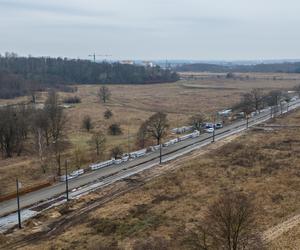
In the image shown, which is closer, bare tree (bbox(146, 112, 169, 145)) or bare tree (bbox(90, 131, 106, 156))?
bare tree (bbox(90, 131, 106, 156))

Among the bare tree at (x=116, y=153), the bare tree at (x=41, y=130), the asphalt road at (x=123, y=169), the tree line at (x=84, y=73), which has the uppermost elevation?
the tree line at (x=84, y=73)

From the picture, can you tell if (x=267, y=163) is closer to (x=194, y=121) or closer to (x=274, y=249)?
(x=274, y=249)

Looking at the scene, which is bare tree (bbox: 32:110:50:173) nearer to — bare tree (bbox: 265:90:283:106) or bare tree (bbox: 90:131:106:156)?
bare tree (bbox: 90:131:106:156)

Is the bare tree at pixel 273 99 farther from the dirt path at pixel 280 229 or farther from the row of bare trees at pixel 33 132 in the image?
the dirt path at pixel 280 229

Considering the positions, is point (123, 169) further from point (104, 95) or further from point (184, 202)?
point (104, 95)

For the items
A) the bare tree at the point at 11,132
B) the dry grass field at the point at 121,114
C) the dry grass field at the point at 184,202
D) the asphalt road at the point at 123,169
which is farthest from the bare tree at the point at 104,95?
the dry grass field at the point at 184,202

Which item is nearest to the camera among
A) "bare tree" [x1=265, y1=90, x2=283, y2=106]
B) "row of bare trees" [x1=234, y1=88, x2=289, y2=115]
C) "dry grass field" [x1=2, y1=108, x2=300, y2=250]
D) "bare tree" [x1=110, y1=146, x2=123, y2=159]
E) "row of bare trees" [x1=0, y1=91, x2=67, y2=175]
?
"dry grass field" [x1=2, y1=108, x2=300, y2=250]

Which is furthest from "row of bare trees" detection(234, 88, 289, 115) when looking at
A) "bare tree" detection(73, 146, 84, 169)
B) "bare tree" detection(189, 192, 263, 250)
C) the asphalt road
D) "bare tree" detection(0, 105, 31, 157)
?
"bare tree" detection(189, 192, 263, 250)

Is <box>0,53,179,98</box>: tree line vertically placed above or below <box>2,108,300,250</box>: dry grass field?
above
